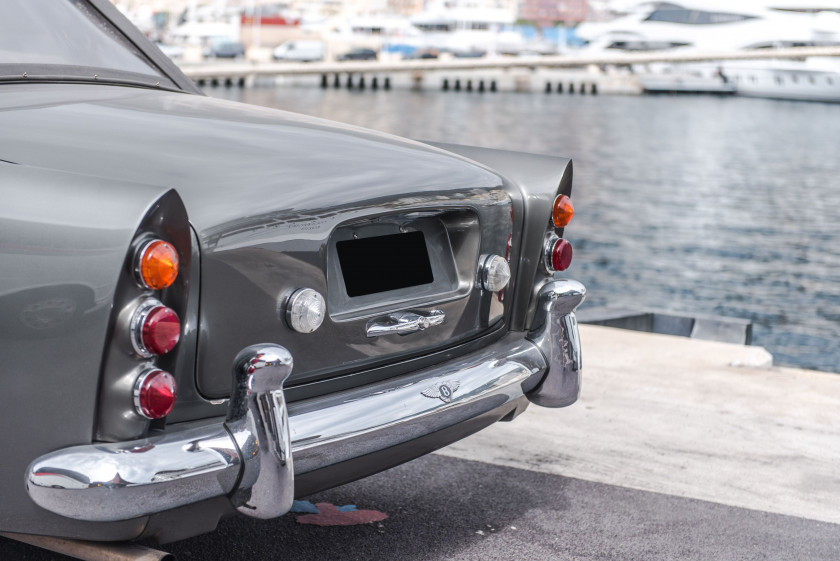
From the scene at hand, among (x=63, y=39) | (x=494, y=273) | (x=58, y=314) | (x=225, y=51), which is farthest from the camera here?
(x=225, y=51)

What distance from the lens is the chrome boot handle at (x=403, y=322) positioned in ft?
9.65

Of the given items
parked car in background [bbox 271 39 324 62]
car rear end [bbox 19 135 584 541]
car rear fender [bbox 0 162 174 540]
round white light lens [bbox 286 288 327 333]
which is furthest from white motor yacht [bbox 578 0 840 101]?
car rear fender [bbox 0 162 174 540]

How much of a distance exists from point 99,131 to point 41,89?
1.47 ft

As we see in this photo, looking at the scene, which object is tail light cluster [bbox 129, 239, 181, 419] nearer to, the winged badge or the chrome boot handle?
the chrome boot handle

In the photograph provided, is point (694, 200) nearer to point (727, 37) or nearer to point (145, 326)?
point (145, 326)

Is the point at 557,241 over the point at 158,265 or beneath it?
beneath

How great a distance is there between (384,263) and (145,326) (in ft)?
2.86

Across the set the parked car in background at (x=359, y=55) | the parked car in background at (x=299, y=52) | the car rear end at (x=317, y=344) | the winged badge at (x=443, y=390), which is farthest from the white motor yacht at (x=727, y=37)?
the winged badge at (x=443, y=390)

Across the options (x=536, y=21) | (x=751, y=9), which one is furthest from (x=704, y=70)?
(x=536, y=21)

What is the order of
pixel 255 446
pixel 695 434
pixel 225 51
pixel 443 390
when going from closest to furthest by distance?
pixel 255 446
pixel 443 390
pixel 695 434
pixel 225 51

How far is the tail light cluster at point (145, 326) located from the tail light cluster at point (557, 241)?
5.00ft

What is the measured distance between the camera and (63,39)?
3486 millimetres

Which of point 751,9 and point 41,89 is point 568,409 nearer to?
point 41,89

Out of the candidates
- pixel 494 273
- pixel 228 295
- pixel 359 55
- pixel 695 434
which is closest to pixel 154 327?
pixel 228 295
